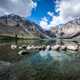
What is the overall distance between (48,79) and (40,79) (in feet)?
2.54

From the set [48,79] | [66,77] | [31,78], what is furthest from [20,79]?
[66,77]

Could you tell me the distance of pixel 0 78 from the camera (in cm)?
1394

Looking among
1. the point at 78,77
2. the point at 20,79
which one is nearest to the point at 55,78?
the point at 78,77

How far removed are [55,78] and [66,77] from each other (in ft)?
3.84

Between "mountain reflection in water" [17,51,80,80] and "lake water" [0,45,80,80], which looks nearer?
"lake water" [0,45,80,80]

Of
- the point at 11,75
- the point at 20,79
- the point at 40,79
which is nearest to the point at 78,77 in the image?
the point at 40,79

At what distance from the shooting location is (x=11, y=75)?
49.7ft

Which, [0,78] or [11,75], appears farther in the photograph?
[11,75]

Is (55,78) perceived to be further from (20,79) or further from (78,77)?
(20,79)

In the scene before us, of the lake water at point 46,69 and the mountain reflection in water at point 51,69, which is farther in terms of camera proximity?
the mountain reflection in water at point 51,69

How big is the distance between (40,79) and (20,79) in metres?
1.91

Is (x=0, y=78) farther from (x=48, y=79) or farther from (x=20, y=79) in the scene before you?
(x=48, y=79)

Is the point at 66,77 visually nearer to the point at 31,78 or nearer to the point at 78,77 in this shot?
the point at 78,77

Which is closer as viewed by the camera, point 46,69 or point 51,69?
point 46,69
